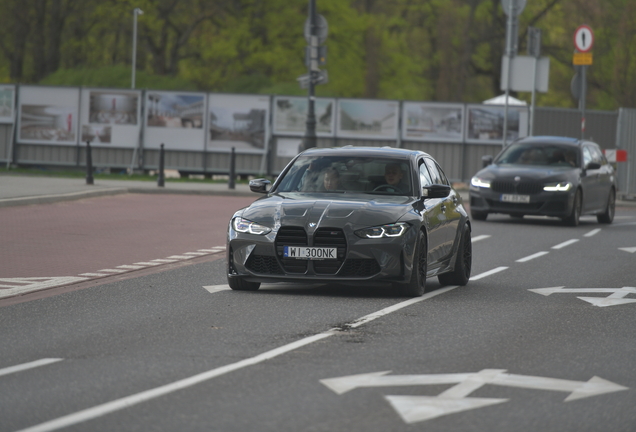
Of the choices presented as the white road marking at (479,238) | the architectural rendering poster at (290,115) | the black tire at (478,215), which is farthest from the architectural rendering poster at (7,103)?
the white road marking at (479,238)

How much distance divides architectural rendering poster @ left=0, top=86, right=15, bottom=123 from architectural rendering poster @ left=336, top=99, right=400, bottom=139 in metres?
9.48

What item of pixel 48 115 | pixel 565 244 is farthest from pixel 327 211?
pixel 48 115

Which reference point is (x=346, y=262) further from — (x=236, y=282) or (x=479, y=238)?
(x=479, y=238)

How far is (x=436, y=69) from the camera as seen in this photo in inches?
2584

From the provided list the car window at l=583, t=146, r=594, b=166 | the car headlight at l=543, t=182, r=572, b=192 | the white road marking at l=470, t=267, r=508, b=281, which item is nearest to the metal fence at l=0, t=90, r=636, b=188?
the car window at l=583, t=146, r=594, b=166

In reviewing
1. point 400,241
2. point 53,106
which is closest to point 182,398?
point 400,241

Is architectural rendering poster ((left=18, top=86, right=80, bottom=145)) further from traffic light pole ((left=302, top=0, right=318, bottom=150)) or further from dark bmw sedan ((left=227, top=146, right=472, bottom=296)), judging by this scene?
dark bmw sedan ((left=227, top=146, right=472, bottom=296))

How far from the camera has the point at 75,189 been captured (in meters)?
26.8

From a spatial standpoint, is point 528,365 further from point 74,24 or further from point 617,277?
point 74,24

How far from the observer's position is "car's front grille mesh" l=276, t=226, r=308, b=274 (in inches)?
435

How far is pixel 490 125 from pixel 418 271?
24811 mm

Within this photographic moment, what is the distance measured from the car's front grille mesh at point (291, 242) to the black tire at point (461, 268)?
244cm

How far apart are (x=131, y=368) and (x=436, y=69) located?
59251mm

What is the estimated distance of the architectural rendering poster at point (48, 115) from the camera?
118ft
